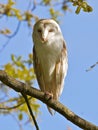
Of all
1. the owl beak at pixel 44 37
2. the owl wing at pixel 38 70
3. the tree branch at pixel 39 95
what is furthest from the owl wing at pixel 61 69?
the tree branch at pixel 39 95

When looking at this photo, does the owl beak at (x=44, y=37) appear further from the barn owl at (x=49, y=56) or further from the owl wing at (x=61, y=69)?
the owl wing at (x=61, y=69)

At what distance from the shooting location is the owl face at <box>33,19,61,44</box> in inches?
138

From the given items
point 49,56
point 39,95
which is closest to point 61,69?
point 49,56

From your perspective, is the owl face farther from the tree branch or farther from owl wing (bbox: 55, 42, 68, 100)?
the tree branch

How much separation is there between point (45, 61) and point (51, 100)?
2.67 ft

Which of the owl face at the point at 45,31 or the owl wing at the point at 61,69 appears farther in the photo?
the owl wing at the point at 61,69

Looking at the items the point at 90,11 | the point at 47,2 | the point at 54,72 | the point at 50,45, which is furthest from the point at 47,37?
the point at 47,2

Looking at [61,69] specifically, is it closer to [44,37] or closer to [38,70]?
[38,70]

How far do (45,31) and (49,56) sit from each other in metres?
0.20

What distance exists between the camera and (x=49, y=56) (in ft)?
11.8

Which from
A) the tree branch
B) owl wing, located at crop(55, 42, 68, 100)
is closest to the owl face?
owl wing, located at crop(55, 42, 68, 100)

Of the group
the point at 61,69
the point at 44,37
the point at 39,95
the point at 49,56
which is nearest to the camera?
the point at 39,95

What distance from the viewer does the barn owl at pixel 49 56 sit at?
3.52 metres

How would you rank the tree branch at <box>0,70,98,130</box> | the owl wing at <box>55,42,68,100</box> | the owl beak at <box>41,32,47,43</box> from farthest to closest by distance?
the owl wing at <box>55,42,68,100</box>, the owl beak at <box>41,32,47,43</box>, the tree branch at <box>0,70,98,130</box>
